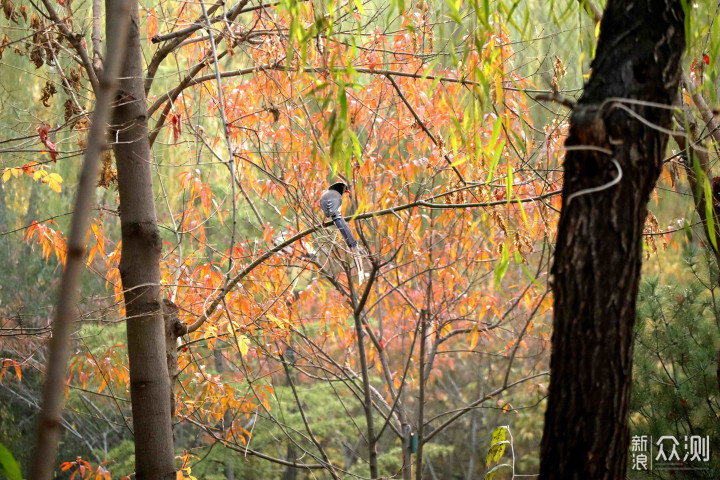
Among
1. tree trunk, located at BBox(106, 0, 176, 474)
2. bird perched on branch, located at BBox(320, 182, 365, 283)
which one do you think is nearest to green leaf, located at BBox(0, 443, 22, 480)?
tree trunk, located at BBox(106, 0, 176, 474)

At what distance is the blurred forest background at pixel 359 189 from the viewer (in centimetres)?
181

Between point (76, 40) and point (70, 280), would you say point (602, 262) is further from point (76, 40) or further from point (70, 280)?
point (76, 40)

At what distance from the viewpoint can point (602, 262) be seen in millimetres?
1009

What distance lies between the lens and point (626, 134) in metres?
1.00

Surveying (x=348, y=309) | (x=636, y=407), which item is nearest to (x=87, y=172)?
(x=348, y=309)

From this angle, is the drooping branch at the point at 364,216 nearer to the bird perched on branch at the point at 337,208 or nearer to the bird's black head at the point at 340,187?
the bird perched on branch at the point at 337,208

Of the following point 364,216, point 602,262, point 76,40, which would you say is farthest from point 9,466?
point 76,40

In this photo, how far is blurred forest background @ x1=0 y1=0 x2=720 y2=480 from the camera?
5.95 ft

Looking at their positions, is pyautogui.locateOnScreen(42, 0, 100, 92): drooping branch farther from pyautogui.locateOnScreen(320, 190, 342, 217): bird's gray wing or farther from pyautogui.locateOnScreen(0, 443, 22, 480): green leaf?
pyautogui.locateOnScreen(0, 443, 22, 480): green leaf

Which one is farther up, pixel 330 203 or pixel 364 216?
Result: pixel 330 203
